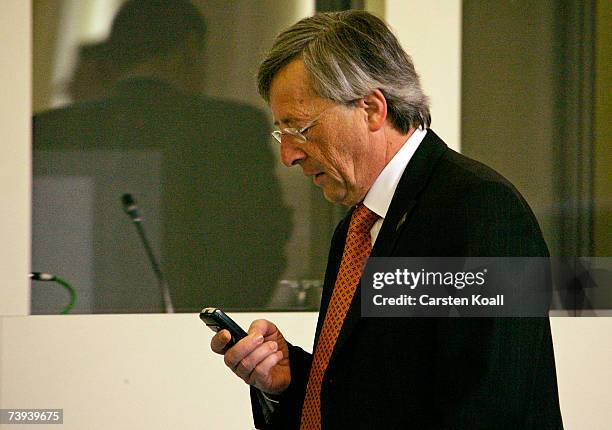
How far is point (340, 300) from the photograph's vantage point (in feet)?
4.09

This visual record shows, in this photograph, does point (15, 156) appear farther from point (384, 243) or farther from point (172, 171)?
point (384, 243)

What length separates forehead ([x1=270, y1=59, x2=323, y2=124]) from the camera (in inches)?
49.4

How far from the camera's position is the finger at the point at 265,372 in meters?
1.35

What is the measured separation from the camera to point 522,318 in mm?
1046

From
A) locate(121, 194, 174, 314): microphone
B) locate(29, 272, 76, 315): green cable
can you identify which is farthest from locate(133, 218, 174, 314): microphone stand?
locate(29, 272, 76, 315): green cable

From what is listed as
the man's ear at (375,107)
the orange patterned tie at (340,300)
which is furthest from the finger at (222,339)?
the man's ear at (375,107)

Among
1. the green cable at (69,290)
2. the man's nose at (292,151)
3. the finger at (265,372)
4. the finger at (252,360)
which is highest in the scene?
the man's nose at (292,151)

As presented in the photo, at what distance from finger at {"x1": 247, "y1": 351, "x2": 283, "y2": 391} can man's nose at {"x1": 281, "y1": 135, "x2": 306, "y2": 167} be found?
0.29 m

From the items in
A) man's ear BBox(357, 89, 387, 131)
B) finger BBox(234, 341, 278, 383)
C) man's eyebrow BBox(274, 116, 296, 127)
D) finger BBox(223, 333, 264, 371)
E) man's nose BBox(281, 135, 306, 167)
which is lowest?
finger BBox(234, 341, 278, 383)

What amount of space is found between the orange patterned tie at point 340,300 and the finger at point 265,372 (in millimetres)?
80

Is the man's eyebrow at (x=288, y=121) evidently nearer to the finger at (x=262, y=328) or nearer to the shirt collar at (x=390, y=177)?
the shirt collar at (x=390, y=177)

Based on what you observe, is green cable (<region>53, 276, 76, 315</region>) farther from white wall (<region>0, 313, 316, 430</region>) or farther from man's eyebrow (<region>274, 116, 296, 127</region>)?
man's eyebrow (<region>274, 116, 296, 127</region>)

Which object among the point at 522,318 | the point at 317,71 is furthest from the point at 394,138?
the point at 522,318

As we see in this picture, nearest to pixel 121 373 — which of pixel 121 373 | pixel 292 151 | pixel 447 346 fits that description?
pixel 121 373
